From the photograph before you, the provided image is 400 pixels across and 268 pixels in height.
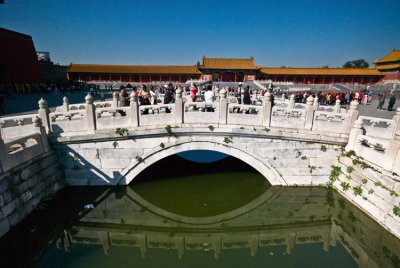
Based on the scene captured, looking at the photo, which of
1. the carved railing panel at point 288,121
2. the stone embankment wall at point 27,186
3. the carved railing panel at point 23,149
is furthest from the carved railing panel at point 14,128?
the carved railing panel at point 288,121

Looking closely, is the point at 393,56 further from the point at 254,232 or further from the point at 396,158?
the point at 254,232

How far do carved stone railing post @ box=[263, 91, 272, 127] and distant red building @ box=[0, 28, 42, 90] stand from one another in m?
25.5

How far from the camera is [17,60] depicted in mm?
25703

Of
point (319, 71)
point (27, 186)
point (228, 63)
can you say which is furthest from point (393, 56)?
point (27, 186)

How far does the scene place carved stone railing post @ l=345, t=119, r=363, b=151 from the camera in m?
7.52

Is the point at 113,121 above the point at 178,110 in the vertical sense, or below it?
below

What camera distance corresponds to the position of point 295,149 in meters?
8.22

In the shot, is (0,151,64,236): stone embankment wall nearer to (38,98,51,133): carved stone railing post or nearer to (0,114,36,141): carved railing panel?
(38,98,51,133): carved stone railing post

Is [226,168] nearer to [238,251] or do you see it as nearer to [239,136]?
[239,136]

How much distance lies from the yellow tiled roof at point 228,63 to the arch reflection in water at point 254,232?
3392 centimetres

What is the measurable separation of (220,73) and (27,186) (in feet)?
120

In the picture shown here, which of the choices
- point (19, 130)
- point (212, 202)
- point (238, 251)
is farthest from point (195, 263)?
point (19, 130)

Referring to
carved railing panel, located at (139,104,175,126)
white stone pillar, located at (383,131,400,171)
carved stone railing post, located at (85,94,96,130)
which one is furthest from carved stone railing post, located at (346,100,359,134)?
carved stone railing post, located at (85,94,96,130)

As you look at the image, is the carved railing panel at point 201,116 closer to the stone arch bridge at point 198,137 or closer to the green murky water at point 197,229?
the stone arch bridge at point 198,137
